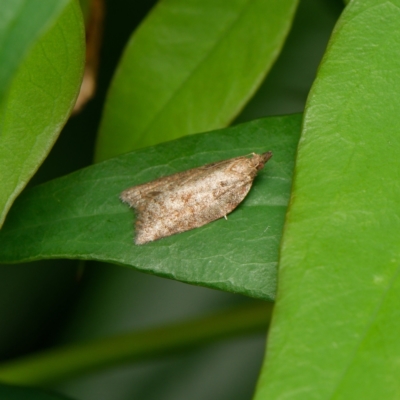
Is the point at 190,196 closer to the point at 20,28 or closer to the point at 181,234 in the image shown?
the point at 181,234

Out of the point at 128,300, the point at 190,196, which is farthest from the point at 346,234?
the point at 128,300

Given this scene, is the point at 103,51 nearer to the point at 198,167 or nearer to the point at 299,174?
the point at 198,167

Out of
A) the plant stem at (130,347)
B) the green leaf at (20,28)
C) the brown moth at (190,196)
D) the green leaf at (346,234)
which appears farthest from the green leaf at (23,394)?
the green leaf at (20,28)

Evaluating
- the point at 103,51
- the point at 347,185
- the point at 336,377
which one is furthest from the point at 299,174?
the point at 103,51

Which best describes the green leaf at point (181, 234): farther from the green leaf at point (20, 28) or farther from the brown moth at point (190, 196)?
the green leaf at point (20, 28)

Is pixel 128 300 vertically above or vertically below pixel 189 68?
below

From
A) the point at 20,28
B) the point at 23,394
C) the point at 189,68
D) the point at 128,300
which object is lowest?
the point at 128,300
